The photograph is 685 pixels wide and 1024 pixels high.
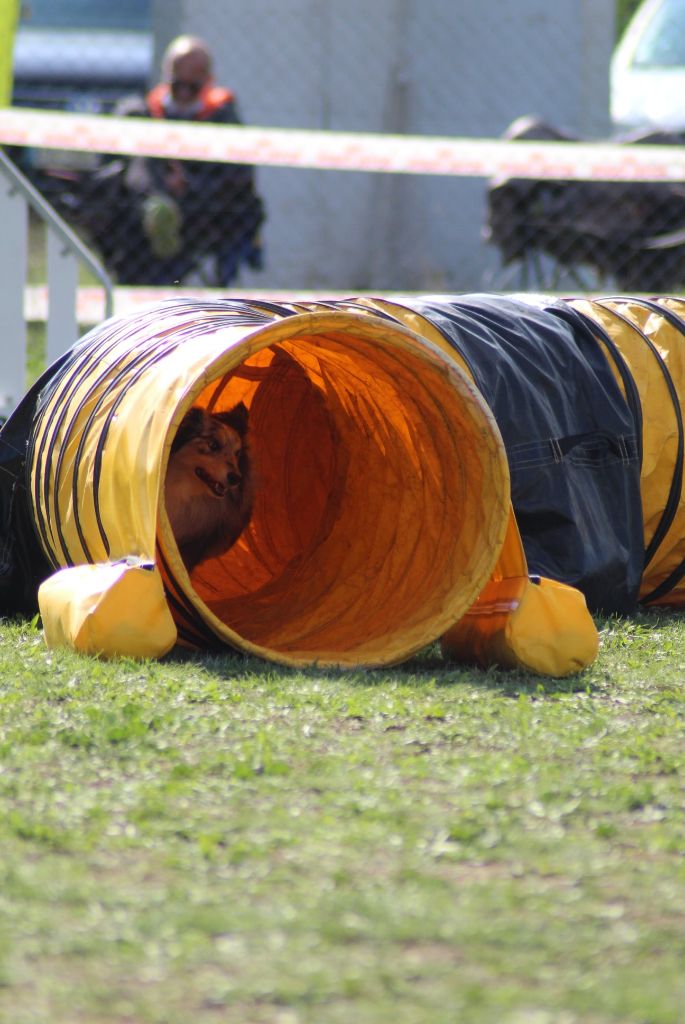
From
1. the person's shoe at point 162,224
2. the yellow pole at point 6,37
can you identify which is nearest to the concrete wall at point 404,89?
the person's shoe at point 162,224

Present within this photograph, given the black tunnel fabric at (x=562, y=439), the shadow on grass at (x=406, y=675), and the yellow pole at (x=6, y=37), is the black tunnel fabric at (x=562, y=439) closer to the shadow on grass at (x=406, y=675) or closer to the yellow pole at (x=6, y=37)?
the shadow on grass at (x=406, y=675)

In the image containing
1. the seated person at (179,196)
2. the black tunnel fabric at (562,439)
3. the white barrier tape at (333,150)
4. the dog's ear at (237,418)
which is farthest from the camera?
the seated person at (179,196)

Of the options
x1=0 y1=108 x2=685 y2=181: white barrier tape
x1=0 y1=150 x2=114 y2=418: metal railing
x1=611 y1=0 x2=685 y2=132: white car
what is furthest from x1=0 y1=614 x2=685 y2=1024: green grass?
x1=611 y1=0 x2=685 y2=132: white car

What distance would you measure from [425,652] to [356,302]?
1.05 meters

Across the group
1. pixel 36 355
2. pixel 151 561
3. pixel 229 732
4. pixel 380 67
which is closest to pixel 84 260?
pixel 36 355

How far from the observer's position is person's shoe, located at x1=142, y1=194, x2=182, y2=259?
29.9 feet

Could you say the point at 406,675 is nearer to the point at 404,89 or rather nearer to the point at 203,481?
the point at 203,481

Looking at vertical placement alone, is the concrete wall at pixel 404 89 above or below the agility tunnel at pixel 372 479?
above

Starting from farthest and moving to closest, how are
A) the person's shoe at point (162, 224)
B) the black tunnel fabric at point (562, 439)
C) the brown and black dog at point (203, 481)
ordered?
the person's shoe at point (162, 224) → the brown and black dog at point (203, 481) → the black tunnel fabric at point (562, 439)

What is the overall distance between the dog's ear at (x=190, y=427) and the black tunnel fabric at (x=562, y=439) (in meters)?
0.74

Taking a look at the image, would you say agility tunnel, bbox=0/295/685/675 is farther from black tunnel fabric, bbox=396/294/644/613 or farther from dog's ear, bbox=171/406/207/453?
dog's ear, bbox=171/406/207/453

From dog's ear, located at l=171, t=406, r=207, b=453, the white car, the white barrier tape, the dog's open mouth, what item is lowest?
the dog's open mouth

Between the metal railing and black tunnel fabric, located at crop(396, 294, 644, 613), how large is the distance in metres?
2.46

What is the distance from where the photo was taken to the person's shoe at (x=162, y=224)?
912 centimetres
